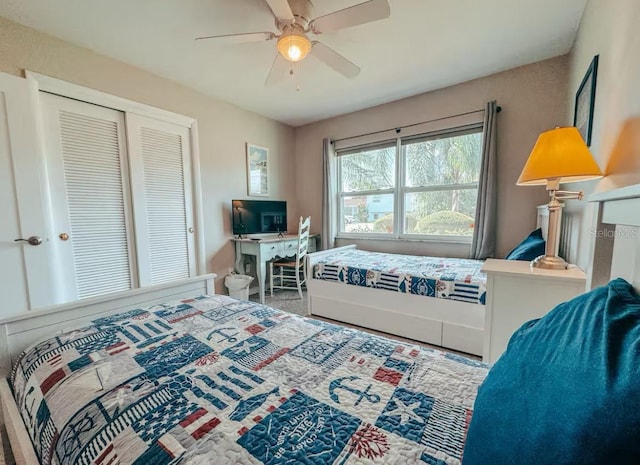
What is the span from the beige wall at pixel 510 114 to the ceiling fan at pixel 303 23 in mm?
1579

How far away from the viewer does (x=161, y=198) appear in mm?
2744

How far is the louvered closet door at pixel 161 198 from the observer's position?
257 centimetres

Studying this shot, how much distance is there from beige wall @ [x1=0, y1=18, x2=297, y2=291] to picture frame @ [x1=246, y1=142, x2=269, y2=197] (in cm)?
9

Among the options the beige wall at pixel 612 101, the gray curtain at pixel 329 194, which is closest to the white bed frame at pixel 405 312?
the beige wall at pixel 612 101

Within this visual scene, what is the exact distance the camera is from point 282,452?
2.01 ft

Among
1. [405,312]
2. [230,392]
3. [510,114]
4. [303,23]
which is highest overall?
[303,23]

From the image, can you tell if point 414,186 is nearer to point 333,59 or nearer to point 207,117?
point 333,59

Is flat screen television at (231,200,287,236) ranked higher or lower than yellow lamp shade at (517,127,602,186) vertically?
lower

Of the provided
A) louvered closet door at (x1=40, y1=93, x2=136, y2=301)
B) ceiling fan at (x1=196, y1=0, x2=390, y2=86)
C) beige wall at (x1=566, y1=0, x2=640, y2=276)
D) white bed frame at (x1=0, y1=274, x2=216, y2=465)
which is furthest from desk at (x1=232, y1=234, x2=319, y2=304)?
beige wall at (x1=566, y1=0, x2=640, y2=276)

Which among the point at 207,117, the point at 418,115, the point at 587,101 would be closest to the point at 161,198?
the point at 207,117

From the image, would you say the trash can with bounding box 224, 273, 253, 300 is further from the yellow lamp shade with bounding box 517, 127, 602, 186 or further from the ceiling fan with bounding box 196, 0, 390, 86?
the yellow lamp shade with bounding box 517, 127, 602, 186

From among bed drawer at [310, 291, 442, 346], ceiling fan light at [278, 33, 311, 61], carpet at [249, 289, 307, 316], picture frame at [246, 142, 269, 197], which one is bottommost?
carpet at [249, 289, 307, 316]

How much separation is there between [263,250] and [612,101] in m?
3.00

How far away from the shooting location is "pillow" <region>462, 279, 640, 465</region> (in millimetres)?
337
